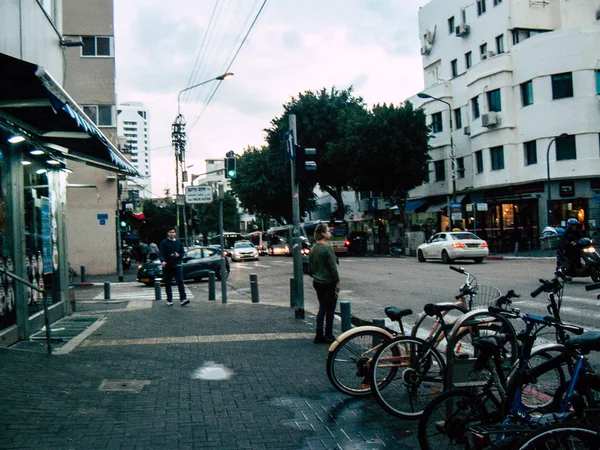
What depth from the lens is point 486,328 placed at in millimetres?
5344

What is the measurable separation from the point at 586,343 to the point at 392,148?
37.9 m

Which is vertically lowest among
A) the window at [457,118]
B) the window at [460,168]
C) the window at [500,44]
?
the window at [460,168]

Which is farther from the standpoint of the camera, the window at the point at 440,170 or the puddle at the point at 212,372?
the window at the point at 440,170

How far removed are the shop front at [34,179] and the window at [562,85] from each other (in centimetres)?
2913

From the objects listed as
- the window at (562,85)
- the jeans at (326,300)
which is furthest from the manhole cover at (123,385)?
the window at (562,85)

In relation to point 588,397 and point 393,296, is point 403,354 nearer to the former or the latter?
point 588,397

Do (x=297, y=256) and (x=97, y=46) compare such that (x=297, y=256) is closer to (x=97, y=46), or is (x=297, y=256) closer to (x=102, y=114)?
(x=102, y=114)

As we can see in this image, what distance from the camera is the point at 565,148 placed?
3425cm

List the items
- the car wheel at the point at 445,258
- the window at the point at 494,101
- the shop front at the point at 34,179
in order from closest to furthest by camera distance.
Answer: the shop front at the point at 34,179 < the car wheel at the point at 445,258 < the window at the point at 494,101

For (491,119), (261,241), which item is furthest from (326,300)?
(261,241)

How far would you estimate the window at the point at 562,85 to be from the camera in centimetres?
3422

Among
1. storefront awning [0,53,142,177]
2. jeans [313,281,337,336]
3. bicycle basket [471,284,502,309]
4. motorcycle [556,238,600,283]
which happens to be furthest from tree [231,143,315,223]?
bicycle basket [471,284,502,309]

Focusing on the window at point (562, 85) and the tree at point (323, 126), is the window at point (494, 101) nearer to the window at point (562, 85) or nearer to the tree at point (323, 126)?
the window at point (562, 85)

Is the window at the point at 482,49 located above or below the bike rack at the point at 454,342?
above
